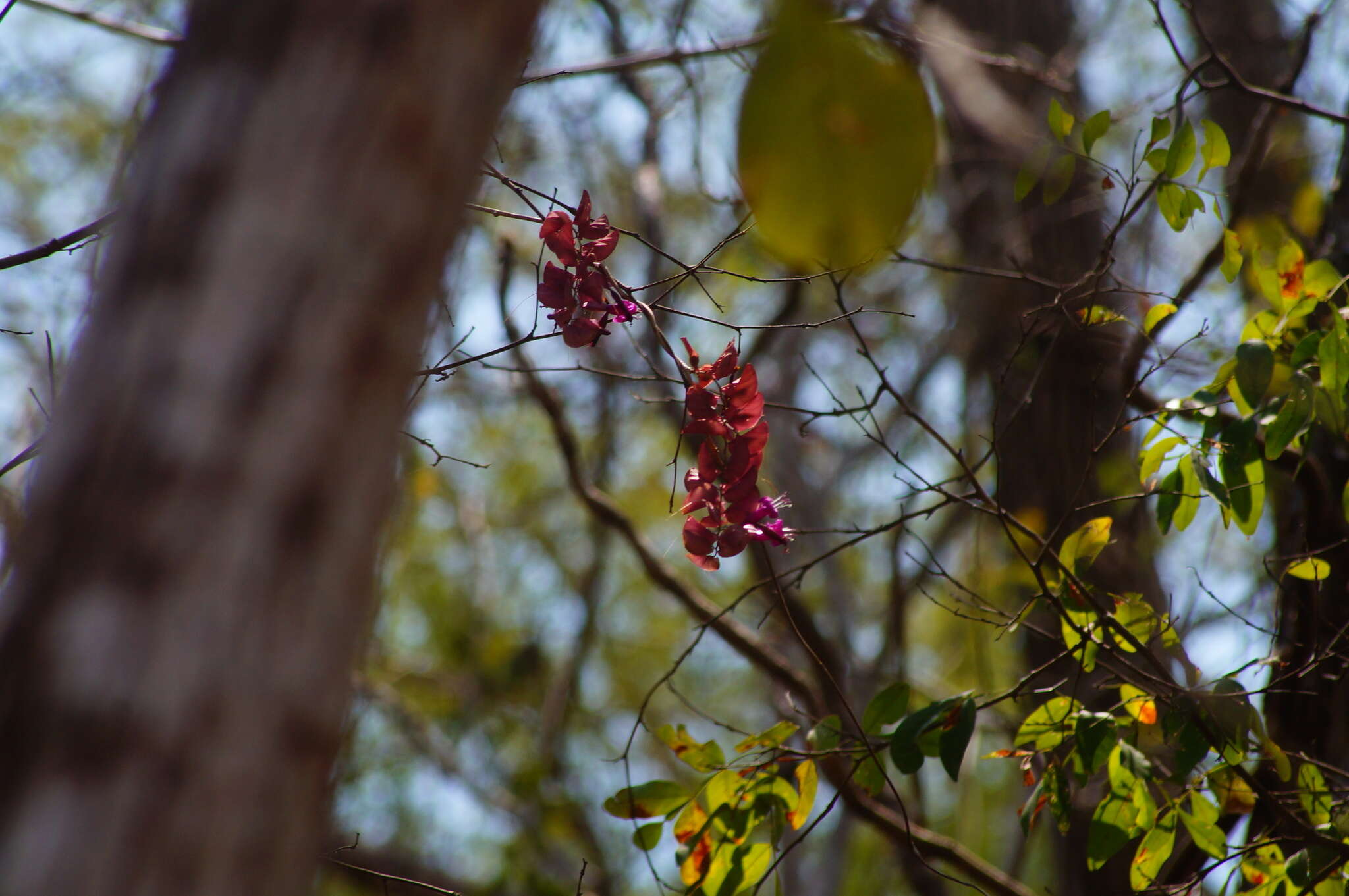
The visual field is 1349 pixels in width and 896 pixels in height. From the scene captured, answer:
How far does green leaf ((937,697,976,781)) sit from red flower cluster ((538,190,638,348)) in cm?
61

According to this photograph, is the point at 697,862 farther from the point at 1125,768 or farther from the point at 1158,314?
the point at 1158,314

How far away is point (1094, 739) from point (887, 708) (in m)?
0.24

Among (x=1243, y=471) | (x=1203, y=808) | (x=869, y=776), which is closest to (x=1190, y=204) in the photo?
(x=1243, y=471)

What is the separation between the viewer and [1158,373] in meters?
1.97

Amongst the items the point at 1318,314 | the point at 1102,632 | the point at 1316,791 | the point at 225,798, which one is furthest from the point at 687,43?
the point at 225,798

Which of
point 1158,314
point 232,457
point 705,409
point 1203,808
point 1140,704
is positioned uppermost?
point 1158,314

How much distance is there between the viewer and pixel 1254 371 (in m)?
1.16

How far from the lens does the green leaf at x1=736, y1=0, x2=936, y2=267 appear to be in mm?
548

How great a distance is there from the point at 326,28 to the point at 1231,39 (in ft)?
11.8

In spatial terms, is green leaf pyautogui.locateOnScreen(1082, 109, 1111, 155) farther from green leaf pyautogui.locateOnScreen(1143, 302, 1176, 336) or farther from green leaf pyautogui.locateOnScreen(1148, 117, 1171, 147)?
green leaf pyautogui.locateOnScreen(1143, 302, 1176, 336)

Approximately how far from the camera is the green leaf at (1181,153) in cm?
123

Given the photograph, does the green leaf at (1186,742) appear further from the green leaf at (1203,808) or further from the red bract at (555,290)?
the red bract at (555,290)

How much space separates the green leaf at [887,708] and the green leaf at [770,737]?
10cm

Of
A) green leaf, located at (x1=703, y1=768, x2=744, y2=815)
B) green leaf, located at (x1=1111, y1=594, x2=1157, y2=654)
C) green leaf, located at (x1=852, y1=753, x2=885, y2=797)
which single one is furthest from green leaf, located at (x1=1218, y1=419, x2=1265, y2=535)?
green leaf, located at (x1=703, y1=768, x2=744, y2=815)
